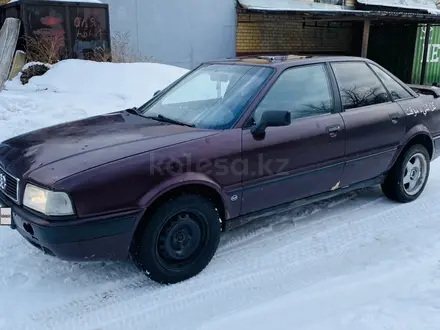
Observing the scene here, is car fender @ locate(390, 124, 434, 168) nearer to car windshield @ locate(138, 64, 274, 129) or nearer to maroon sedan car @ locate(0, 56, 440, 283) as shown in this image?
maroon sedan car @ locate(0, 56, 440, 283)

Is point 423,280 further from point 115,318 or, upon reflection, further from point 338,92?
point 115,318

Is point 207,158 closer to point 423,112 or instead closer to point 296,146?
point 296,146

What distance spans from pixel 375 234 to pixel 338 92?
4.37ft

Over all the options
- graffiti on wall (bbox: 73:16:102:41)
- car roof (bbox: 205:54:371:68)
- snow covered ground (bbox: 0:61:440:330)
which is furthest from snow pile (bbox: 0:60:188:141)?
car roof (bbox: 205:54:371:68)

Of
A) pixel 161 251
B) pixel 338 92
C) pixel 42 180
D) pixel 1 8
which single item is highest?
pixel 1 8

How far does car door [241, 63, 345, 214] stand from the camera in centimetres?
342

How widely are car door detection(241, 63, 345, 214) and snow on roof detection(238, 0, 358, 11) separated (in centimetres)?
998

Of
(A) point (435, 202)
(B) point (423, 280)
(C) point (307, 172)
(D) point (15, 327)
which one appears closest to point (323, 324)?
(B) point (423, 280)

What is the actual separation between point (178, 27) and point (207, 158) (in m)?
→ 9.99

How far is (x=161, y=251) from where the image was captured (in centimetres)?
306

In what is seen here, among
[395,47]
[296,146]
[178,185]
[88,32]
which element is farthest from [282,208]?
[395,47]

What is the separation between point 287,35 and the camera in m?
15.4

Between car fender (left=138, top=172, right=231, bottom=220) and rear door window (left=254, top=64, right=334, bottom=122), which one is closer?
car fender (left=138, top=172, right=231, bottom=220)

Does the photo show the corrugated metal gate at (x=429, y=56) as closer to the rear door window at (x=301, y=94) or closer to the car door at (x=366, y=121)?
the car door at (x=366, y=121)
